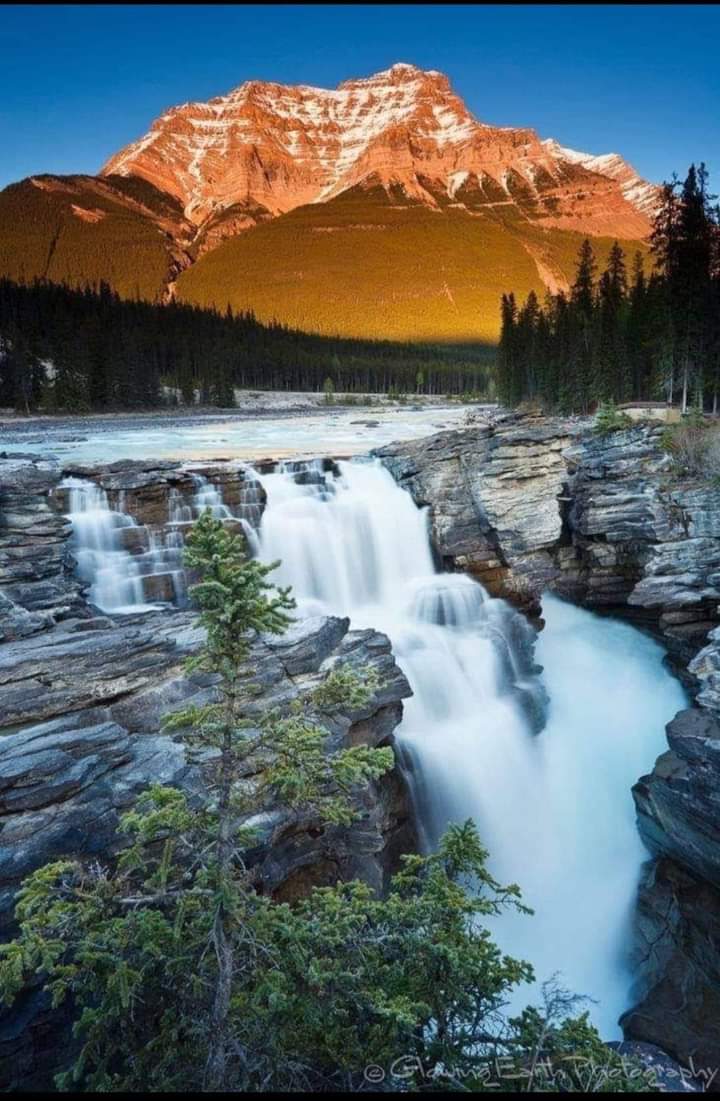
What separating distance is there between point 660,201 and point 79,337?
63.5 m

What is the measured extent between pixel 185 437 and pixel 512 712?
32.3m

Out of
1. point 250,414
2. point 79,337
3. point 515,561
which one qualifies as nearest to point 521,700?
point 515,561

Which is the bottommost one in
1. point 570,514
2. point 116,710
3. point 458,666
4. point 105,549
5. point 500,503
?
point 458,666

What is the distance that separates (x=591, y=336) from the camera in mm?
46344

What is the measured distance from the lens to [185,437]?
1652 inches

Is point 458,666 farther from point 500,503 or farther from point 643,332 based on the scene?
point 643,332

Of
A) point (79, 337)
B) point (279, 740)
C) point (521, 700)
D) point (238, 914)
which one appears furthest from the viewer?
point (79, 337)

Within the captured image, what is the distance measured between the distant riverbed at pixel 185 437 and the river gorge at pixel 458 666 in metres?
6.62

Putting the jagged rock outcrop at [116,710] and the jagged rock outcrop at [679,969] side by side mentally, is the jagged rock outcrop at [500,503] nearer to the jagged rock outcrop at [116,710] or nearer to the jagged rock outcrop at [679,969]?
the jagged rock outcrop at [116,710]

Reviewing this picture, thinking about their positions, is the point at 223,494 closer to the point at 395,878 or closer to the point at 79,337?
the point at 395,878

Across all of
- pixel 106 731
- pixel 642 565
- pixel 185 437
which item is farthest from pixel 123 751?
pixel 185 437

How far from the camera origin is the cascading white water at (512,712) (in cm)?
1341

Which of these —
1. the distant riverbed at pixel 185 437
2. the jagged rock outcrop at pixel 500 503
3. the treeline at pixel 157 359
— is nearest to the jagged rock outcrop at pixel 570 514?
the jagged rock outcrop at pixel 500 503

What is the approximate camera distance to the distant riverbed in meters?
31.8
